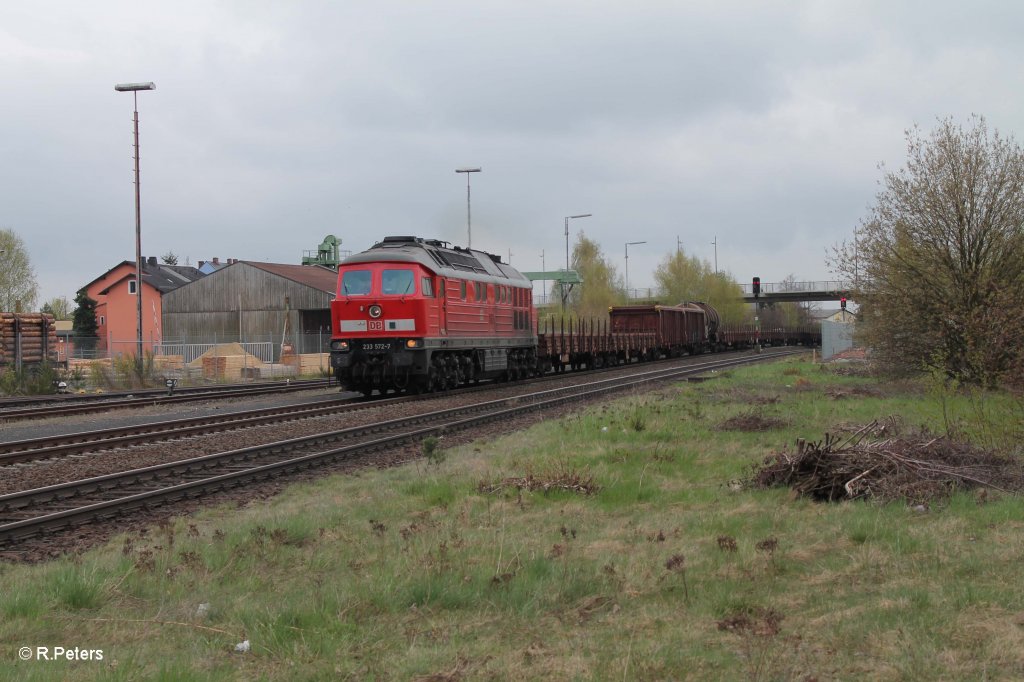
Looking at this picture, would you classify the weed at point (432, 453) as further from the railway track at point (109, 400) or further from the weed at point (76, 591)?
the railway track at point (109, 400)

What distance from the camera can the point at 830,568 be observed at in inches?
251

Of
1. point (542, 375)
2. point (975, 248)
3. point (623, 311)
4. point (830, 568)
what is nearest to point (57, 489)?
point (830, 568)

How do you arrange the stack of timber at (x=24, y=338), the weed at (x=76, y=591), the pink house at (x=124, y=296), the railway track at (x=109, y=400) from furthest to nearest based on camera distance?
the pink house at (x=124, y=296) < the stack of timber at (x=24, y=338) < the railway track at (x=109, y=400) < the weed at (x=76, y=591)

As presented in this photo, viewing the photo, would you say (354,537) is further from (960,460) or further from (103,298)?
(103,298)

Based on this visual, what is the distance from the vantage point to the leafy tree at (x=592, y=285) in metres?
80.8

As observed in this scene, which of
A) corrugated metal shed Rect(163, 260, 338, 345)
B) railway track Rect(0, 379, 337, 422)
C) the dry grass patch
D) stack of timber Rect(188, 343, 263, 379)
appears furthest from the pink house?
the dry grass patch

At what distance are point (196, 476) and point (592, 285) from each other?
2874 inches

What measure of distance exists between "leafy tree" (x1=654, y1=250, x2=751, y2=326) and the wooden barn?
4653cm

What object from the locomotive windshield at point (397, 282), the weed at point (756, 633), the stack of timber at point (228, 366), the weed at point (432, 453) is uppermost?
the locomotive windshield at point (397, 282)

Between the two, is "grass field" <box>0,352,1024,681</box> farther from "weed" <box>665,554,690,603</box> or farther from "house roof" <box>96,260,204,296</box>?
"house roof" <box>96,260,204,296</box>

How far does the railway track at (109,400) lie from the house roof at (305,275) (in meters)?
27.3

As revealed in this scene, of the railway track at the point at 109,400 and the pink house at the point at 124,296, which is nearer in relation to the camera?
the railway track at the point at 109,400

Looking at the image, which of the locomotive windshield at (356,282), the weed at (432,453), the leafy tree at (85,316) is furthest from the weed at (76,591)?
the leafy tree at (85,316)

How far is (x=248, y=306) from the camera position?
57.8m
